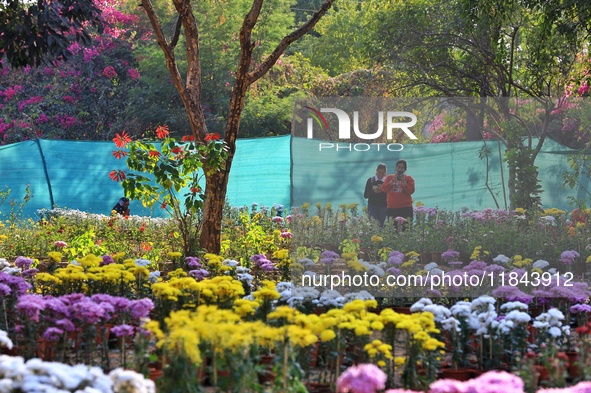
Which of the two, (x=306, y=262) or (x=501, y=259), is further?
(x=306, y=262)

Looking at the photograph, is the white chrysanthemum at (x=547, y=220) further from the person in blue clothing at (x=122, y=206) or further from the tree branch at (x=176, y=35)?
the person in blue clothing at (x=122, y=206)

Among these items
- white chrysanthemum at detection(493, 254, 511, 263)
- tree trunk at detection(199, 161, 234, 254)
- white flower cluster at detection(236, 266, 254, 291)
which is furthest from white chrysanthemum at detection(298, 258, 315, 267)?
tree trunk at detection(199, 161, 234, 254)

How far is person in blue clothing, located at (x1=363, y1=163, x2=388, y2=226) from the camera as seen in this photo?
343 inches

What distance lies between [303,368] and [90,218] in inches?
353

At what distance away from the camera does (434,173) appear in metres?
8.93

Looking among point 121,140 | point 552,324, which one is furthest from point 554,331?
point 121,140

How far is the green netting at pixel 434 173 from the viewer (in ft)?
28.9

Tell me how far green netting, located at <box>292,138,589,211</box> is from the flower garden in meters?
0.13

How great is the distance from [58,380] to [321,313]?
3.94 meters

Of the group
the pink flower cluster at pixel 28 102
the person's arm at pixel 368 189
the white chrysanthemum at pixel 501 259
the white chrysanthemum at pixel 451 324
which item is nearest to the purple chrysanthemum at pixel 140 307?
the white chrysanthemum at pixel 451 324

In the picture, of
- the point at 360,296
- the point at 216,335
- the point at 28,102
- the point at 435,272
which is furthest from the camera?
the point at 28,102

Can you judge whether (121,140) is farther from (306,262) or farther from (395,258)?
(395,258)

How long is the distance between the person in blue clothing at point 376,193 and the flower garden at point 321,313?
159 mm

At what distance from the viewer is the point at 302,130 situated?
891cm
